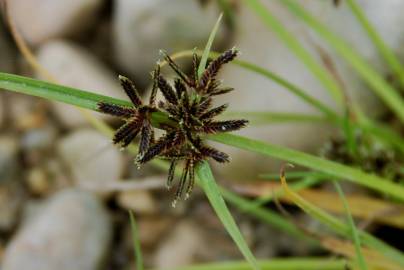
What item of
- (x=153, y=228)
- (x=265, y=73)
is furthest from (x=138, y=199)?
(x=265, y=73)

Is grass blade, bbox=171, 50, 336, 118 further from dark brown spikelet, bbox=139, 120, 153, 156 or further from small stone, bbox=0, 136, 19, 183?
small stone, bbox=0, 136, 19, 183

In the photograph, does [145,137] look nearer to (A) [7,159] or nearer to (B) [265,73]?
(B) [265,73]

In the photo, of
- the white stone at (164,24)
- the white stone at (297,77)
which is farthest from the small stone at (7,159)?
the white stone at (297,77)

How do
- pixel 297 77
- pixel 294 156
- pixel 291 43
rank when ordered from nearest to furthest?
pixel 294 156 < pixel 291 43 < pixel 297 77

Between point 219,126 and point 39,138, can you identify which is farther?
point 39,138

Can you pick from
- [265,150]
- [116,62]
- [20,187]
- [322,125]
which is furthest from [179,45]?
[265,150]

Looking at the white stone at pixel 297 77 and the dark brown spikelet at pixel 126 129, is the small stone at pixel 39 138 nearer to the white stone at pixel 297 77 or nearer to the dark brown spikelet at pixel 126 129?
the white stone at pixel 297 77
